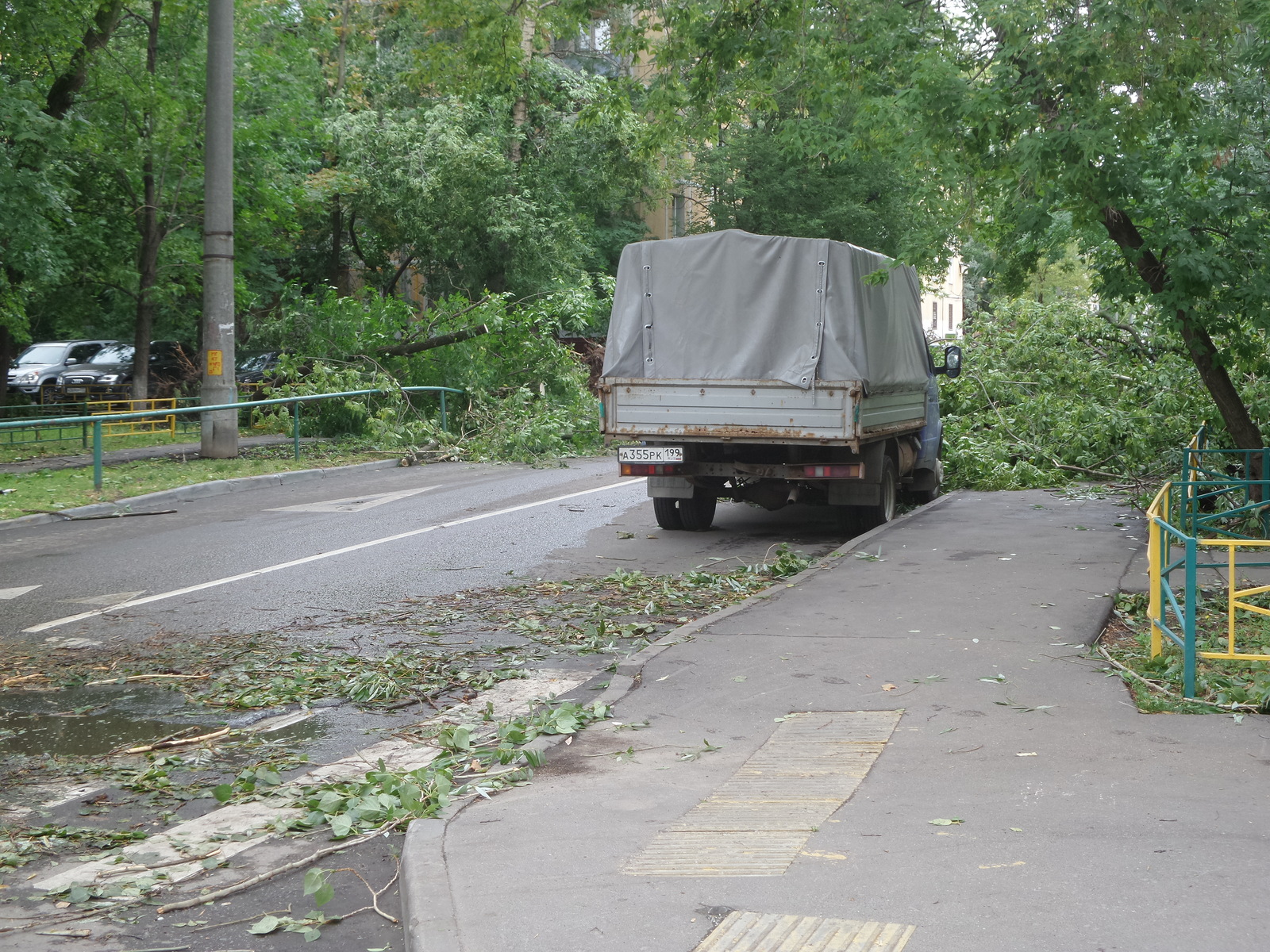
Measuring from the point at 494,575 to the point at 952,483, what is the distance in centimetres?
874

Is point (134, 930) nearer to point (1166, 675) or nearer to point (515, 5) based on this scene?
point (1166, 675)

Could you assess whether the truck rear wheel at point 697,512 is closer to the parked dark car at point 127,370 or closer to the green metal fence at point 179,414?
the green metal fence at point 179,414

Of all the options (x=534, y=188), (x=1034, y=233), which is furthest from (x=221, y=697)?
(x=534, y=188)

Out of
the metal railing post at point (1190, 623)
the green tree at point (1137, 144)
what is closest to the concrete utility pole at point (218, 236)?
the green tree at point (1137, 144)

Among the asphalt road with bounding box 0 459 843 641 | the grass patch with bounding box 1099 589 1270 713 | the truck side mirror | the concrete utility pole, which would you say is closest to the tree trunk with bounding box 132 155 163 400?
the concrete utility pole

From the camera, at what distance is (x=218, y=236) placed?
18781mm

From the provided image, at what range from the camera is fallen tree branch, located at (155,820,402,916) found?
13.7ft

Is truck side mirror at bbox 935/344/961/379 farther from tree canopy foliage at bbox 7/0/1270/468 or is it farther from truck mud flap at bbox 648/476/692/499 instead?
truck mud flap at bbox 648/476/692/499

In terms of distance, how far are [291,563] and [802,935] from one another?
804 cm

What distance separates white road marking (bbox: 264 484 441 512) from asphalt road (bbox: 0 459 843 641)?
0.04 metres

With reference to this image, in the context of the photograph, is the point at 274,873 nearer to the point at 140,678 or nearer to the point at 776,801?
the point at 776,801

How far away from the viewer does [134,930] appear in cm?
401

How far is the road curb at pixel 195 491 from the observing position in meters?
13.6

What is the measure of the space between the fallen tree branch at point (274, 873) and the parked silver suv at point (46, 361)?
3415 cm
